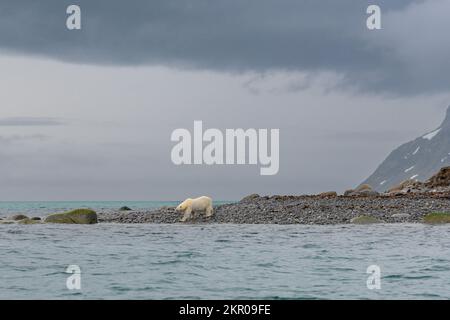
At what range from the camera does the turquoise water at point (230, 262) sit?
63.2 ft

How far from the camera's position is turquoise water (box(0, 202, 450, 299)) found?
19.2 metres

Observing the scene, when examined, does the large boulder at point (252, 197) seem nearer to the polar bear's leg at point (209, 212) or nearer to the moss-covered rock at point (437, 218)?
the polar bear's leg at point (209, 212)

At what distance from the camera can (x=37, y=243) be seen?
34250 millimetres

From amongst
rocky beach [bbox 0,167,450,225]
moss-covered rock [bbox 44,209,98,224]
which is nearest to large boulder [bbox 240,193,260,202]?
rocky beach [bbox 0,167,450,225]

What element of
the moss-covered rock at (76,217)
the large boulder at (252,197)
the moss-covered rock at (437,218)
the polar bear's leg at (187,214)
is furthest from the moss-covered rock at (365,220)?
the large boulder at (252,197)

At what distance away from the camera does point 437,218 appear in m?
44.6

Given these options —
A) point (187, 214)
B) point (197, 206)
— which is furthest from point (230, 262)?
point (197, 206)

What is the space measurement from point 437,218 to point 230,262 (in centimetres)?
2352

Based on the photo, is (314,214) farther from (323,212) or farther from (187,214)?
(187,214)

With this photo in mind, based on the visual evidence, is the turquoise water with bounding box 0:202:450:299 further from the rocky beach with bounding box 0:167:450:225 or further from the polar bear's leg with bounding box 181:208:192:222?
the polar bear's leg with bounding box 181:208:192:222

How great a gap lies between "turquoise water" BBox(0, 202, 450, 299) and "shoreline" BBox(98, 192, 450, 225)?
13.4 feet
